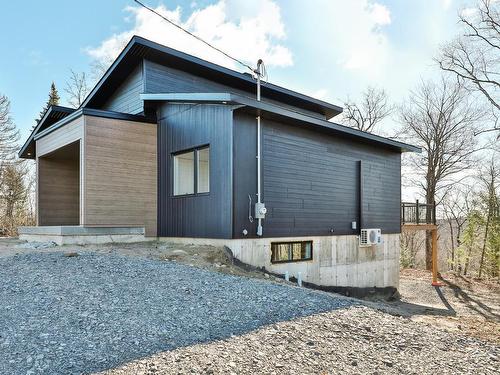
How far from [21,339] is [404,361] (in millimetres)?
3134

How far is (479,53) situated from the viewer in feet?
54.6

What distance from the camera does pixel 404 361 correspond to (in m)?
3.35

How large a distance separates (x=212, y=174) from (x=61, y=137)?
14.1 feet

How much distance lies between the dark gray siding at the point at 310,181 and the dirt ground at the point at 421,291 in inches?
37.3

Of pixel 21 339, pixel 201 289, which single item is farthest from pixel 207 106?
pixel 21 339

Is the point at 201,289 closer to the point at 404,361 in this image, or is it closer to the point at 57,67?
the point at 404,361

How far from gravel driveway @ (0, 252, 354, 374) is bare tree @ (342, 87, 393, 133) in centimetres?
1892

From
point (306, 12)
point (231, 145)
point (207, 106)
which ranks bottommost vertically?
point (231, 145)

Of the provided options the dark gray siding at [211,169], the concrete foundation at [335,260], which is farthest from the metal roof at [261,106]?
the concrete foundation at [335,260]

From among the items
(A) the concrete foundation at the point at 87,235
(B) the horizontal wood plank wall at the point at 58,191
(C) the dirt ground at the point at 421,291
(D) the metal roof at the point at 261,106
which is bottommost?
(C) the dirt ground at the point at 421,291

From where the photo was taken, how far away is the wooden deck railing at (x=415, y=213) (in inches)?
513

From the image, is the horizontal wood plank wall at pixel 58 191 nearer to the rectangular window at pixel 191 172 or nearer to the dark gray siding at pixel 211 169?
the dark gray siding at pixel 211 169

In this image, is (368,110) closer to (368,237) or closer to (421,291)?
(421,291)

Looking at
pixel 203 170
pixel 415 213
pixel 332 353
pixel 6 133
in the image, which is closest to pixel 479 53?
pixel 415 213
